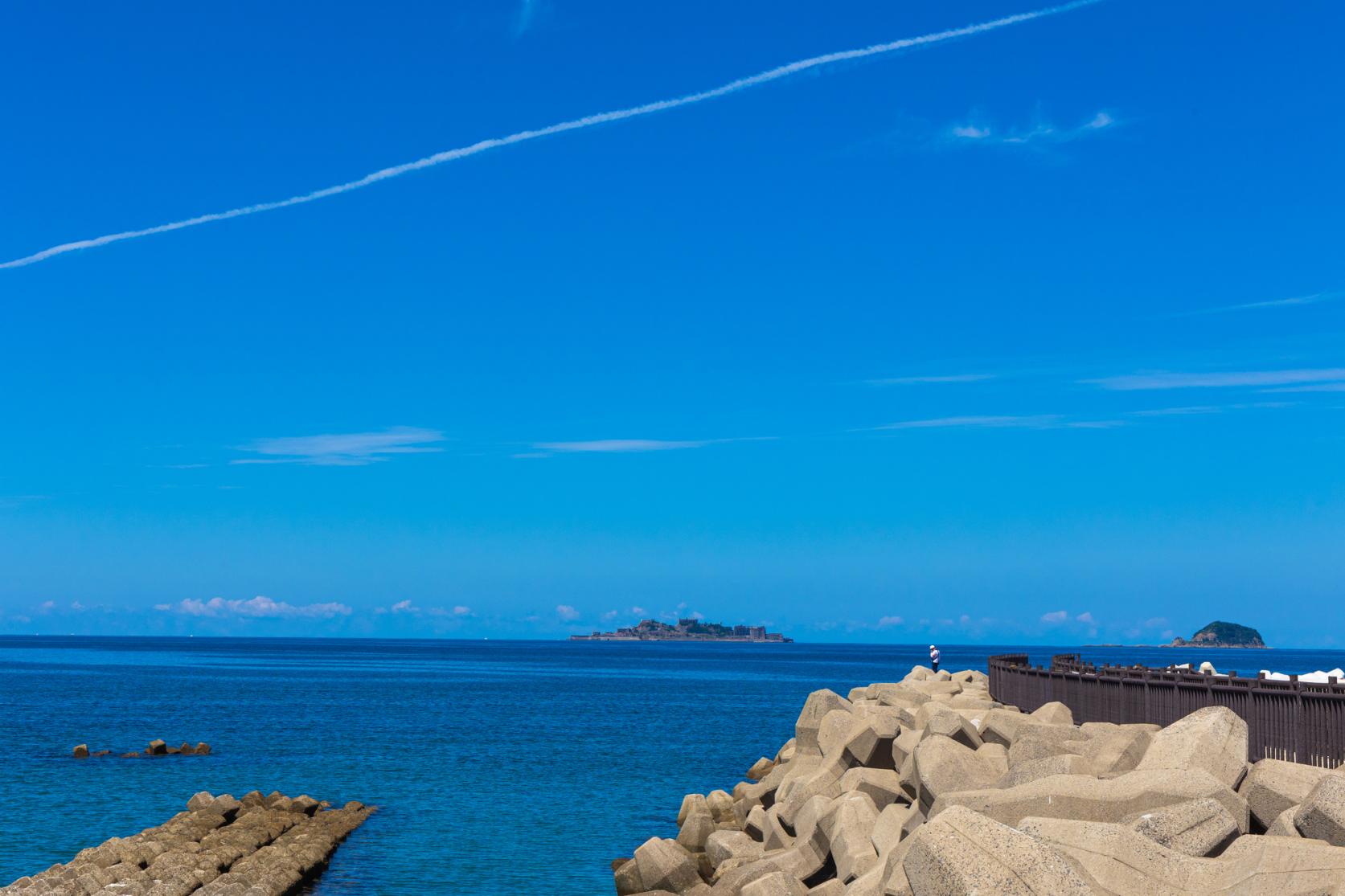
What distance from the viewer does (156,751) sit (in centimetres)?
4534

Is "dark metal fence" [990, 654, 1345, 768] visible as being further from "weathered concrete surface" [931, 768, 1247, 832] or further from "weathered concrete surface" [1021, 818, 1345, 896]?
"weathered concrete surface" [1021, 818, 1345, 896]

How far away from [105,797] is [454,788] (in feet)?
31.7

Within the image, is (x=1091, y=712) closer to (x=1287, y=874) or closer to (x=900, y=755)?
(x=900, y=755)

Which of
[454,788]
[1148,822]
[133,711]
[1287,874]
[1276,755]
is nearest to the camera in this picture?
[1287,874]

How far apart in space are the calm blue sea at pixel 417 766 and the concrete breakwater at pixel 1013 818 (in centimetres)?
416

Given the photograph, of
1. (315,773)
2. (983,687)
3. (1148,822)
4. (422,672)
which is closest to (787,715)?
(983,687)

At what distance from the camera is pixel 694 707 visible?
7550 centimetres

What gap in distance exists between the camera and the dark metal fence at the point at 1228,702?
1847 centimetres

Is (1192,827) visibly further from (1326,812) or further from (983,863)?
(983,863)

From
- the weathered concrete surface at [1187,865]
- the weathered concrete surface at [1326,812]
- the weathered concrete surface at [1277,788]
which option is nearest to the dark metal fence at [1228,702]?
the weathered concrete surface at [1277,788]

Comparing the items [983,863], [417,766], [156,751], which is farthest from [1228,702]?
[156,751]

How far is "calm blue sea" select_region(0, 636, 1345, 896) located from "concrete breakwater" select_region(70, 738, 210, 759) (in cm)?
87

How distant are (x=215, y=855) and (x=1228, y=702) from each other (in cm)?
1808

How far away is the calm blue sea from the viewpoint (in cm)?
2770
